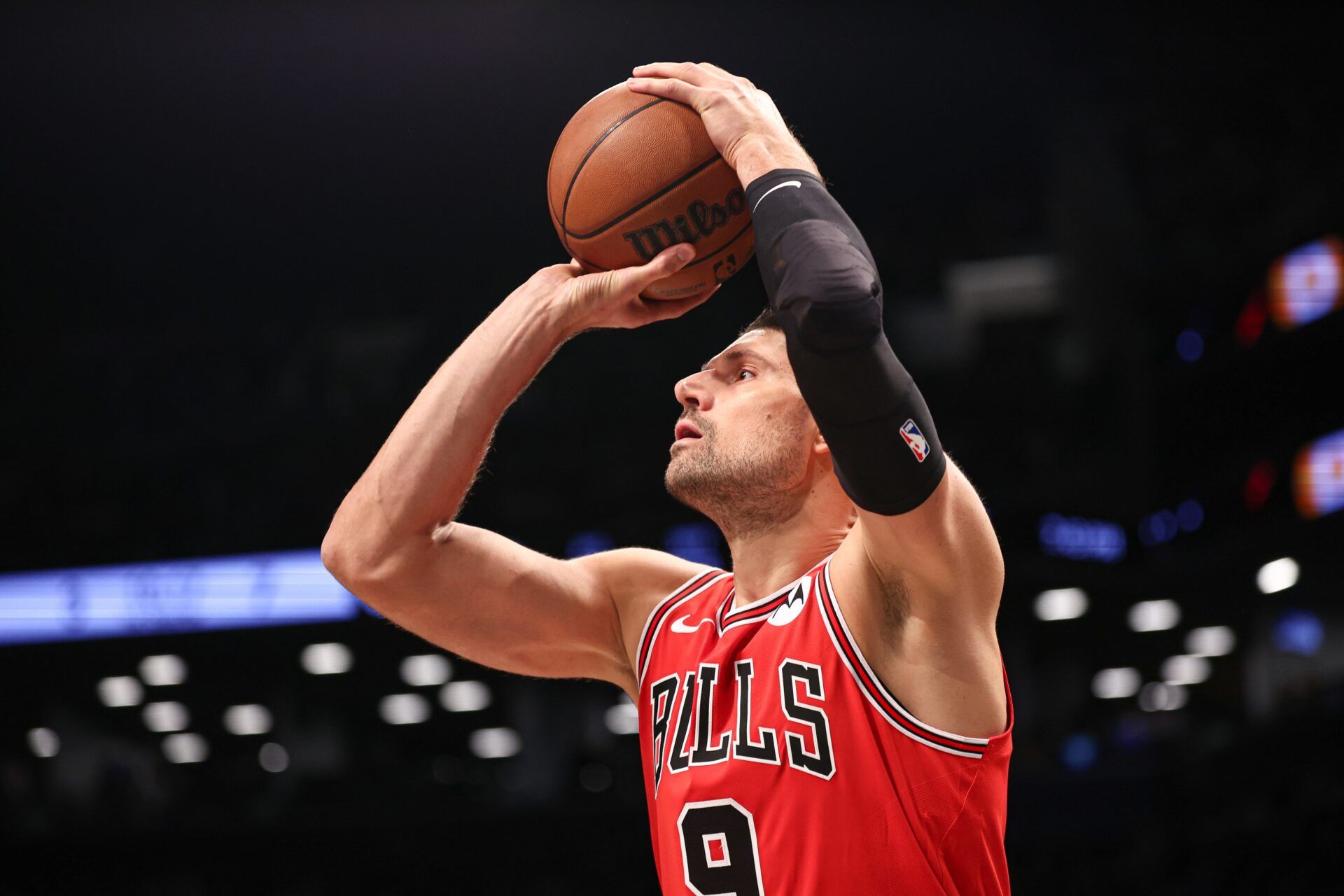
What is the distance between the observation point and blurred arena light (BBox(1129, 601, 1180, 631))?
15156mm

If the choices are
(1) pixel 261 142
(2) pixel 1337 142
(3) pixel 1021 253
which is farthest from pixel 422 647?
(2) pixel 1337 142

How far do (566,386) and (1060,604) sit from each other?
259 inches

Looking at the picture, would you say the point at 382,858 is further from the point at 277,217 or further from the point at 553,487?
the point at 277,217

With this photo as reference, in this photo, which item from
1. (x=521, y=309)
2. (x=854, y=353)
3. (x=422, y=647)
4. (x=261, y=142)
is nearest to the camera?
(x=854, y=353)

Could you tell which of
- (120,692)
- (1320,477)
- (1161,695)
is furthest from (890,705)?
(1161,695)

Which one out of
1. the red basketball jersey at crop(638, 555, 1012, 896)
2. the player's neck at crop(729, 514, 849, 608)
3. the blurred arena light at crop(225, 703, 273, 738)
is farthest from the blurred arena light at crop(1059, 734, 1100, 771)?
the red basketball jersey at crop(638, 555, 1012, 896)

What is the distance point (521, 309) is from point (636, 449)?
1108 centimetres

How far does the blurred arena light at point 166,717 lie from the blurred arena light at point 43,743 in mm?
1203

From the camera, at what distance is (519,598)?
2709 millimetres

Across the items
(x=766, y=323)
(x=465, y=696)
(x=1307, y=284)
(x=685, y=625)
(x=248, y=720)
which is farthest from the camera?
(x=248, y=720)

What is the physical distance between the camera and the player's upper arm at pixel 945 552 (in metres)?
1.99

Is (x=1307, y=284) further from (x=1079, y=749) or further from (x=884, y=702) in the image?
(x=884, y=702)

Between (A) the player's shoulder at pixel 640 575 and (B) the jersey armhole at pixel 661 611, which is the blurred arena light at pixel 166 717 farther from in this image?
(B) the jersey armhole at pixel 661 611

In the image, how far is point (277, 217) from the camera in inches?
461
